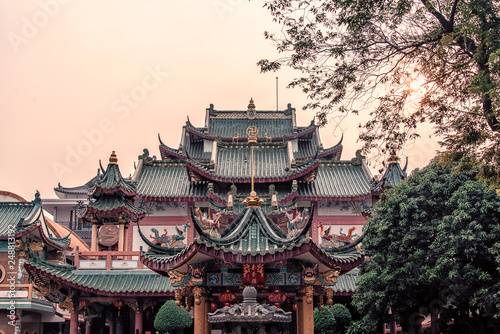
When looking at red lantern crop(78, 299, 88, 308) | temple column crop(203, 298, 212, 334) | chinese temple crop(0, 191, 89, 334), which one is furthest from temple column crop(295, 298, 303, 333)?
chinese temple crop(0, 191, 89, 334)

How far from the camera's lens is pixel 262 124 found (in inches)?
1406

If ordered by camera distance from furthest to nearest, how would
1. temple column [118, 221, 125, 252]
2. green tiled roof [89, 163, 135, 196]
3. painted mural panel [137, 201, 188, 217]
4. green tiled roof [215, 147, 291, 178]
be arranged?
green tiled roof [215, 147, 291, 178] → painted mural panel [137, 201, 188, 217] → green tiled roof [89, 163, 135, 196] → temple column [118, 221, 125, 252]

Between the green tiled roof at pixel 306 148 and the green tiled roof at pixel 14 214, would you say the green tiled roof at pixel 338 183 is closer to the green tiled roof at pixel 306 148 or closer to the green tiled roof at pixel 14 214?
the green tiled roof at pixel 306 148

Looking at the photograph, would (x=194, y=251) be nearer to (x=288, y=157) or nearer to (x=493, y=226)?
(x=493, y=226)

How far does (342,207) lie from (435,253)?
31.2 ft

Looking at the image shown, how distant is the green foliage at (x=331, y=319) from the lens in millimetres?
17984

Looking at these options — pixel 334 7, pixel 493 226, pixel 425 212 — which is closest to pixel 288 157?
pixel 425 212

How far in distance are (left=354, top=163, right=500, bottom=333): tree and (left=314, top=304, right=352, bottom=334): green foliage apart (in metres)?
1.31

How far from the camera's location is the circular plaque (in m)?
21.5

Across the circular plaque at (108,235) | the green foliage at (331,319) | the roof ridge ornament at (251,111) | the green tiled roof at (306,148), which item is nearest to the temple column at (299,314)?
the green foliage at (331,319)

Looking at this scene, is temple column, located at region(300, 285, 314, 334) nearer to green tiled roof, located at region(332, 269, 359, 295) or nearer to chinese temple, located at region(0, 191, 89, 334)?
green tiled roof, located at region(332, 269, 359, 295)

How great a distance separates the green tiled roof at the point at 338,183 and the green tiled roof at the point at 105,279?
27.6 feet

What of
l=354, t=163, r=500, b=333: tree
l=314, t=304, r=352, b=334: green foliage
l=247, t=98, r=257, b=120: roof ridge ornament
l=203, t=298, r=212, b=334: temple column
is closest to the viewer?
l=203, t=298, r=212, b=334: temple column

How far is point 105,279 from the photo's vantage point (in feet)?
64.3
